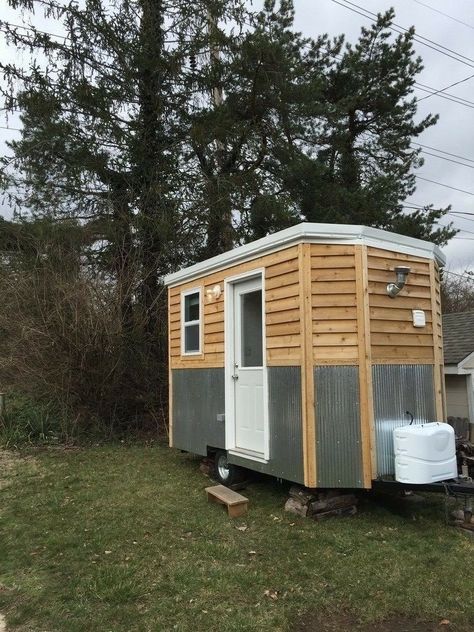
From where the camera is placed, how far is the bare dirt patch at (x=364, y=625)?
3092 millimetres

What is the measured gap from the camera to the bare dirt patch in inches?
122

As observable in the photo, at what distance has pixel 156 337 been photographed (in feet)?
34.6

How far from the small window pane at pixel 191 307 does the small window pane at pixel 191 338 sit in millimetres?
122

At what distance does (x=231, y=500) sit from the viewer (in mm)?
5227

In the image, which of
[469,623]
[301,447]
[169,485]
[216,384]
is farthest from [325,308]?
[169,485]

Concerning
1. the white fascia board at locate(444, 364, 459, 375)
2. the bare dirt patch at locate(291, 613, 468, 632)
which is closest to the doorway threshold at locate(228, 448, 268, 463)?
the bare dirt patch at locate(291, 613, 468, 632)

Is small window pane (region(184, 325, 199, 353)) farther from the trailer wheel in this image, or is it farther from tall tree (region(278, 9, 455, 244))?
tall tree (region(278, 9, 455, 244))

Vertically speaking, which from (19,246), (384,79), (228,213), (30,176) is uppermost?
(384,79)

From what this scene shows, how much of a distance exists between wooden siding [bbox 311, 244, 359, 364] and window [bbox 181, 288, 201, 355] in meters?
2.32

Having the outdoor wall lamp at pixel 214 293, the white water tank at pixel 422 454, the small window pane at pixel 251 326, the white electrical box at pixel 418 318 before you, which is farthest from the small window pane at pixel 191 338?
the white water tank at pixel 422 454

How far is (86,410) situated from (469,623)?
25.4 feet

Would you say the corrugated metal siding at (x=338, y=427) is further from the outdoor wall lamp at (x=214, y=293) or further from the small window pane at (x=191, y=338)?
the small window pane at (x=191, y=338)

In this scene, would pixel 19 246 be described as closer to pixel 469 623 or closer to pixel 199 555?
pixel 199 555

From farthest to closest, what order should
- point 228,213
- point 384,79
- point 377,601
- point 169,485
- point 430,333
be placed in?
point 384,79
point 228,213
point 169,485
point 430,333
point 377,601
